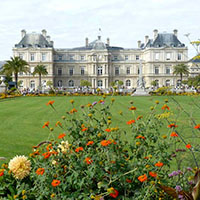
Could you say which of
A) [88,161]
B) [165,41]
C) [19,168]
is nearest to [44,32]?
[165,41]

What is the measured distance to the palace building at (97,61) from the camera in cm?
6244

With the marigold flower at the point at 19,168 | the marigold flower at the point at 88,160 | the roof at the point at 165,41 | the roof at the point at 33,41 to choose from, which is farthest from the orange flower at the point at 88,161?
the roof at the point at 165,41

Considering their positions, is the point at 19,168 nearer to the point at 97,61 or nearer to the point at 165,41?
the point at 97,61

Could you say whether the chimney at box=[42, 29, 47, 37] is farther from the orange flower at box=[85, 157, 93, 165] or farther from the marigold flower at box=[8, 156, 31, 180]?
the orange flower at box=[85, 157, 93, 165]

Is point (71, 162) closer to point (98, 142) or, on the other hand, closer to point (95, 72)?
point (98, 142)

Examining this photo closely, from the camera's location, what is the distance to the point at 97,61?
2504 inches

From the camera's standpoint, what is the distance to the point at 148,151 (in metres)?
3.43

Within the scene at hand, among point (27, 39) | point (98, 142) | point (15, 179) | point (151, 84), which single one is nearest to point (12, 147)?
point (15, 179)

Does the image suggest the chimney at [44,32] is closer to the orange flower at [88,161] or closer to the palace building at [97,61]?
the palace building at [97,61]

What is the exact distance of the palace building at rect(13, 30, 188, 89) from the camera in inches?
2458

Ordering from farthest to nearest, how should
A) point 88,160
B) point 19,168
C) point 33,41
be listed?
point 33,41
point 19,168
point 88,160

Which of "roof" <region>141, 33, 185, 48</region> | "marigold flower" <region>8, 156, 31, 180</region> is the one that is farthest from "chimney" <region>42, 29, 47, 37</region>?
"marigold flower" <region>8, 156, 31, 180</region>

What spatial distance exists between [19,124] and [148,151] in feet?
26.4

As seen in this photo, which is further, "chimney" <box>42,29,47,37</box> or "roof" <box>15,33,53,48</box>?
"chimney" <box>42,29,47,37</box>
